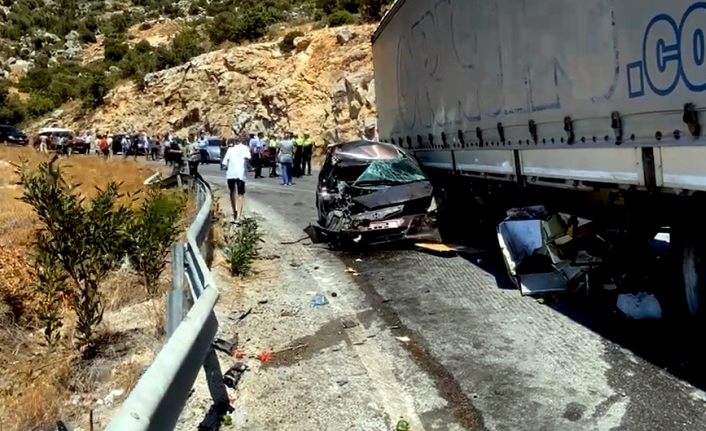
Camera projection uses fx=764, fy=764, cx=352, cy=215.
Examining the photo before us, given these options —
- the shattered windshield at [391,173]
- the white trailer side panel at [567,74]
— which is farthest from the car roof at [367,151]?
the white trailer side panel at [567,74]

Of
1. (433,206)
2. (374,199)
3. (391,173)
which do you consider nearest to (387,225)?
(374,199)

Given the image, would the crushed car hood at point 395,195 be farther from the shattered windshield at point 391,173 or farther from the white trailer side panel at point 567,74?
the white trailer side panel at point 567,74

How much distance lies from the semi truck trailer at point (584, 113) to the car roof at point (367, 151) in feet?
2.83

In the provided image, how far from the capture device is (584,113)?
668cm

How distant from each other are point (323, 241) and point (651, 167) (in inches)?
280

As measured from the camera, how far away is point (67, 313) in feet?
27.9

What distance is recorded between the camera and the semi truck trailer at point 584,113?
5.16m

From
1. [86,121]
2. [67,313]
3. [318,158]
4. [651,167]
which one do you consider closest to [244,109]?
[318,158]

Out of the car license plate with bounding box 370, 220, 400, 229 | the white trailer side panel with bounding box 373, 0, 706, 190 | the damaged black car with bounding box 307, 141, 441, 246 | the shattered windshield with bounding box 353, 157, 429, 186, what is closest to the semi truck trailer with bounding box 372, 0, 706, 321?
the white trailer side panel with bounding box 373, 0, 706, 190

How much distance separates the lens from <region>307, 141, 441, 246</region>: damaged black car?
36.0ft

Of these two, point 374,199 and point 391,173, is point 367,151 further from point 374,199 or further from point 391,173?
point 374,199

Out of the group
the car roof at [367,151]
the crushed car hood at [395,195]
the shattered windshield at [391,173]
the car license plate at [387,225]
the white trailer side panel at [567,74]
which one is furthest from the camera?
the car roof at [367,151]

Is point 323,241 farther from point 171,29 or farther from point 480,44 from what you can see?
point 171,29

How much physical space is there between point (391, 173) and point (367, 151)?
0.86 metres
